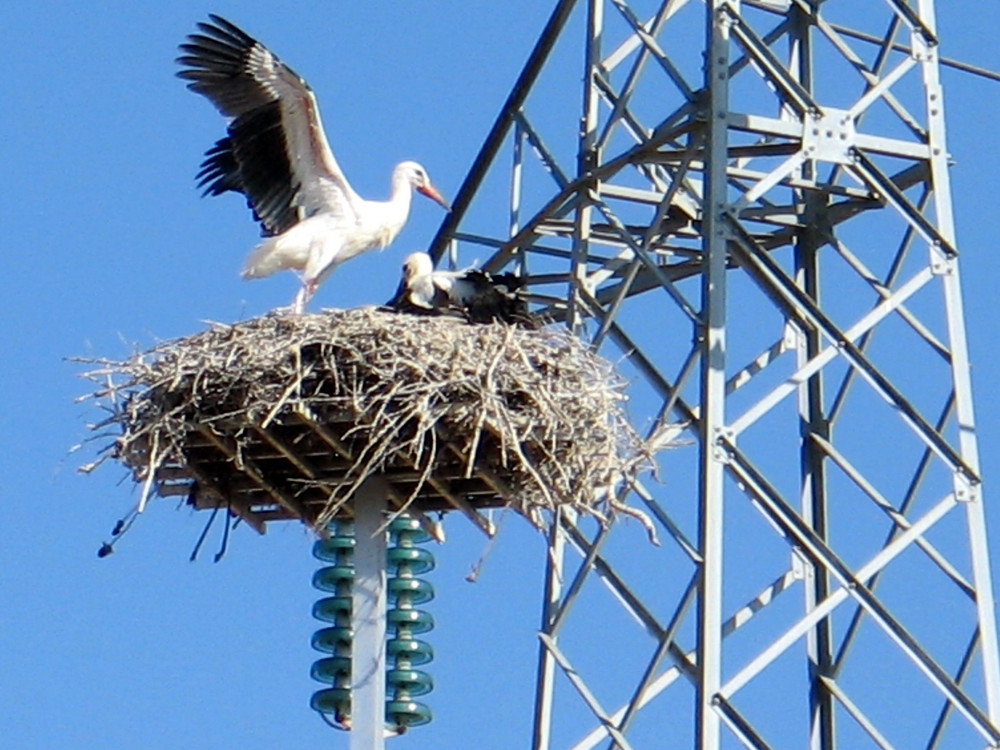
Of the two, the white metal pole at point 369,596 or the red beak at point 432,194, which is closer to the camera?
the white metal pole at point 369,596

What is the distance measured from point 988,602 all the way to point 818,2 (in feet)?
10.5

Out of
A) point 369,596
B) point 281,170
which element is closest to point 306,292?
point 281,170

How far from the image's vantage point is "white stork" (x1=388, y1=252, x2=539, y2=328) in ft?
43.6

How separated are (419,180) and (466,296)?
149 centimetres

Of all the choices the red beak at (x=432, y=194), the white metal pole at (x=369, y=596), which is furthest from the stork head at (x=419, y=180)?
the white metal pole at (x=369, y=596)

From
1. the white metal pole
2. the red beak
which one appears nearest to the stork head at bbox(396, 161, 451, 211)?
the red beak

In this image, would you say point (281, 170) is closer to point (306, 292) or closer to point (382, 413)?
point (306, 292)

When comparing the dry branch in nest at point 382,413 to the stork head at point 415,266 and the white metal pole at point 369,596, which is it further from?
the stork head at point 415,266

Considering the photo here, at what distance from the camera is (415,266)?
14086 mm

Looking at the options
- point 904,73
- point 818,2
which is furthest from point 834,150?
point 818,2

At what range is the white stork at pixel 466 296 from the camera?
13281 millimetres

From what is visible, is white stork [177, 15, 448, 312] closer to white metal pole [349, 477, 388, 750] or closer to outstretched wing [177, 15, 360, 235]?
outstretched wing [177, 15, 360, 235]

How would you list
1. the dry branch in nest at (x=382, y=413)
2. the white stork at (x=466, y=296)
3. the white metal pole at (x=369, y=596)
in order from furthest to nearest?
the white stork at (x=466, y=296), the white metal pole at (x=369, y=596), the dry branch in nest at (x=382, y=413)

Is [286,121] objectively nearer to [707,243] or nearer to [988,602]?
[707,243]
